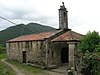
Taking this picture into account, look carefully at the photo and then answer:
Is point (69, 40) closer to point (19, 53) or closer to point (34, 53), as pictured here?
point (34, 53)

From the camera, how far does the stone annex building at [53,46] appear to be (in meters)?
23.4

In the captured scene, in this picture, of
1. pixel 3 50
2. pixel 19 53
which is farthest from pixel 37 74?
pixel 3 50

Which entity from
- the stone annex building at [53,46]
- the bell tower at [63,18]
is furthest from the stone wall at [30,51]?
the bell tower at [63,18]

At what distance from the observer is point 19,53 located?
30344 mm

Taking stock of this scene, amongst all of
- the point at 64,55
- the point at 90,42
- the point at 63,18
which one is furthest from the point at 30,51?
the point at 90,42

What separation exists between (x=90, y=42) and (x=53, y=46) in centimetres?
641

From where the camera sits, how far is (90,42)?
18703 mm

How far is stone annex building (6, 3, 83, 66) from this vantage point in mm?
23359

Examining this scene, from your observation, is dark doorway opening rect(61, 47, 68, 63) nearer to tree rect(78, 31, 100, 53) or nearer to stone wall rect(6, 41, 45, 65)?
stone wall rect(6, 41, 45, 65)

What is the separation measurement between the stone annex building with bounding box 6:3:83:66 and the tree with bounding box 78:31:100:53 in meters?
1.84

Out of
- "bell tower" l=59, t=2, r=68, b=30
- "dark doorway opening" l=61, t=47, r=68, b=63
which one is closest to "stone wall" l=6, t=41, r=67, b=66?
"dark doorway opening" l=61, t=47, r=68, b=63

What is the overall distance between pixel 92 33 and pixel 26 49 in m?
11.3

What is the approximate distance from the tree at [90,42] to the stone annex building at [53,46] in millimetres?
1843

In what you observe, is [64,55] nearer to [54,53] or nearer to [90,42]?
[54,53]
